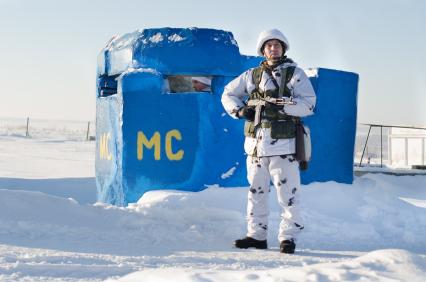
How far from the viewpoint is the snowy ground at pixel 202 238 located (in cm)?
269

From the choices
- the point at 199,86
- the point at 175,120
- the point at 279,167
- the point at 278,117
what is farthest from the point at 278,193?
the point at 199,86

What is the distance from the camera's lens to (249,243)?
3.96 meters

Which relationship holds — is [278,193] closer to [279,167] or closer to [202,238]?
[279,167]

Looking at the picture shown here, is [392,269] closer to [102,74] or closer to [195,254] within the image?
[195,254]

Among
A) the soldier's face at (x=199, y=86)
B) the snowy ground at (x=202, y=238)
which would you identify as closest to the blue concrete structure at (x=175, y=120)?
the soldier's face at (x=199, y=86)

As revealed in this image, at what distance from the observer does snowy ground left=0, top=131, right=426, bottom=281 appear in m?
2.69

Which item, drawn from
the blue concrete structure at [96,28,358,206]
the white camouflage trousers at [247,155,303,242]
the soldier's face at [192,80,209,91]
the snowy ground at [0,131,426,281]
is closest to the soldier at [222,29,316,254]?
the white camouflage trousers at [247,155,303,242]

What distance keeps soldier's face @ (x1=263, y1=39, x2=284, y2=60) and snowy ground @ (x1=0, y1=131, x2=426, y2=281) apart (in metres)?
1.37

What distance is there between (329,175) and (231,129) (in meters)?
1.33

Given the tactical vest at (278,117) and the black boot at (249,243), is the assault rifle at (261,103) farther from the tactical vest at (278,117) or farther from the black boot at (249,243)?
the black boot at (249,243)

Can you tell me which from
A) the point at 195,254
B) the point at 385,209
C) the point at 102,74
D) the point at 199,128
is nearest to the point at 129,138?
the point at 199,128

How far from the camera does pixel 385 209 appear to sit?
536cm

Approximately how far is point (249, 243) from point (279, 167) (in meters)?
0.57

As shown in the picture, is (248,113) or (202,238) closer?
(248,113)
